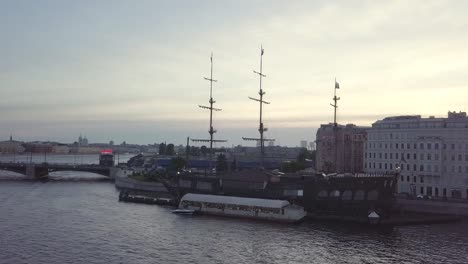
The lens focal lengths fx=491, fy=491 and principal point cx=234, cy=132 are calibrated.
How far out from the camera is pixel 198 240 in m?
51.0

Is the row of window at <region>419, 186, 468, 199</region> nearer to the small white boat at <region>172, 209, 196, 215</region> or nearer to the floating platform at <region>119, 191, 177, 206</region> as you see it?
the small white boat at <region>172, 209, 196, 215</region>

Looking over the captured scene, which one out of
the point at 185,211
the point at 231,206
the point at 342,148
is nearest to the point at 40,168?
the point at 342,148

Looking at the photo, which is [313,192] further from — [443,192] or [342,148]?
[342,148]

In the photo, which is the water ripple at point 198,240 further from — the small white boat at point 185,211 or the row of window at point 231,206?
the row of window at point 231,206

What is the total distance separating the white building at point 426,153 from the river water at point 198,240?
21.0m

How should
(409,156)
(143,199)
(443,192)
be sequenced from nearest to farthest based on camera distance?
(443,192), (143,199), (409,156)

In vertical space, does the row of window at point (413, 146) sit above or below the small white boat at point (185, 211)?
above

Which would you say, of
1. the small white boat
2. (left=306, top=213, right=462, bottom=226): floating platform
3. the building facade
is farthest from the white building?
the small white boat

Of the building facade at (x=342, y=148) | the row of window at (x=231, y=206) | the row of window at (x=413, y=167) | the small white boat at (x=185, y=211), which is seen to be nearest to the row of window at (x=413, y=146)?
the row of window at (x=413, y=167)

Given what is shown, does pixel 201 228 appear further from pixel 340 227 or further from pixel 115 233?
pixel 340 227

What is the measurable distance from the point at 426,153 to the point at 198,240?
50.5 metres

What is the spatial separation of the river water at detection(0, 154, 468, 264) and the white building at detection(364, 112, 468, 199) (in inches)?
826

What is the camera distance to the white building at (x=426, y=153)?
3157 inches

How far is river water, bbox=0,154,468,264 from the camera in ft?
143
